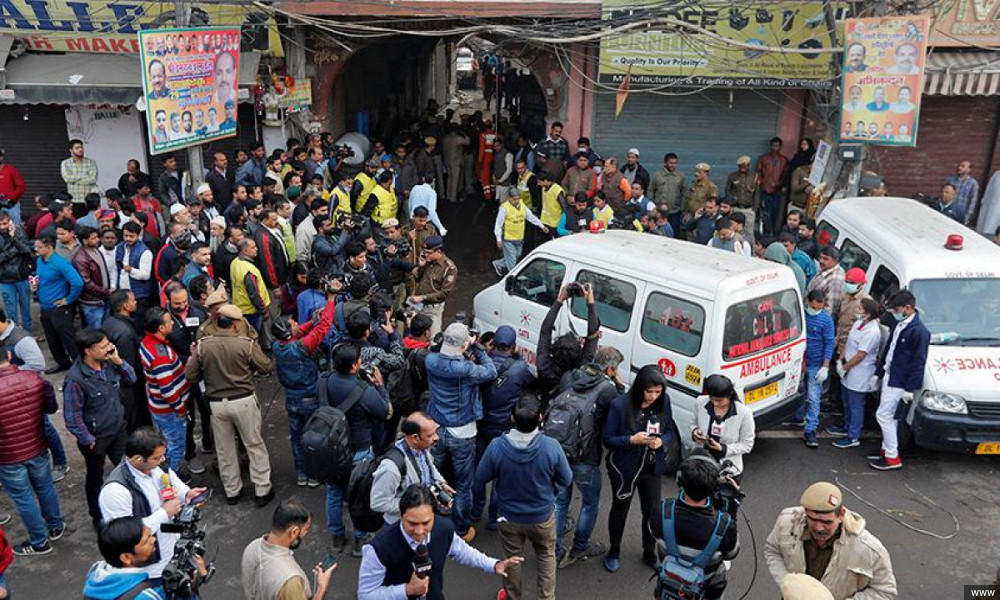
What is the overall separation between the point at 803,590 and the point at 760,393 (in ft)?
12.7

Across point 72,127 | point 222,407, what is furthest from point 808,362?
point 72,127

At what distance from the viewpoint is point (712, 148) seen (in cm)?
1460

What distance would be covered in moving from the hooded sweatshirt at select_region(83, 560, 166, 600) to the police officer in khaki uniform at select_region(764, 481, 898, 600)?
315cm

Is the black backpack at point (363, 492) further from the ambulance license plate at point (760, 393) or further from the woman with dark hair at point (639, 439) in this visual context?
the ambulance license plate at point (760, 393)

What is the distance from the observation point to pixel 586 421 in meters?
5.58

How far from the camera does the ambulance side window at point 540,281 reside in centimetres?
802

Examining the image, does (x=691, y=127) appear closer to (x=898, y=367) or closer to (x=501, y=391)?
(x=898, y=367)

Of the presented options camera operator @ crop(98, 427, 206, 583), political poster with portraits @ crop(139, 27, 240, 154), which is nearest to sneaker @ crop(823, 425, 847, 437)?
camera operator @ crop(98, 427, 206, 583)

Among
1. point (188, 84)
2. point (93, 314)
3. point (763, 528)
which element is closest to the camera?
point (763, 528)

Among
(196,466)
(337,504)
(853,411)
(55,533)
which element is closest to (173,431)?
(196,466)

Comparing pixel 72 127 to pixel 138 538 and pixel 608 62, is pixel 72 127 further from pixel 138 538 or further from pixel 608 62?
pixel 138 538

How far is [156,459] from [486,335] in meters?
2.98

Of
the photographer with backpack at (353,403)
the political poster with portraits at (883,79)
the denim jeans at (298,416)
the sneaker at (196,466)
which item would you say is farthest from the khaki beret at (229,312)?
the political poster with portraits at (883,79)

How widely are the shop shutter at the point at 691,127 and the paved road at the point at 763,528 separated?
766cm
